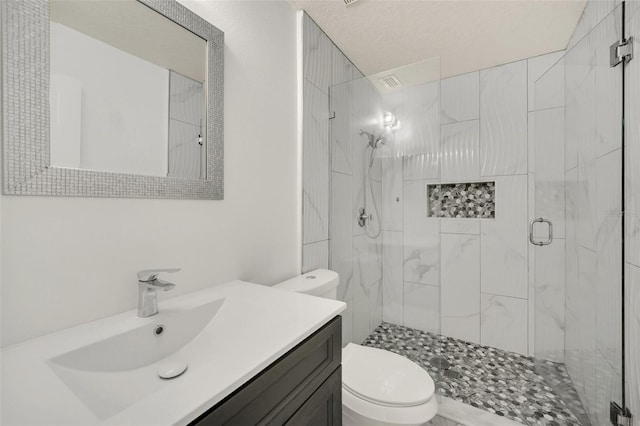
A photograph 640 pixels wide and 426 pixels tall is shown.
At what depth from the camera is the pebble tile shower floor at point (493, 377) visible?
1.58 m

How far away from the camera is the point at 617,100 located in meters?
1.18

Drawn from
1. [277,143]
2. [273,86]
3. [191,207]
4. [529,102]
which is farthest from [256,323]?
[529,102]

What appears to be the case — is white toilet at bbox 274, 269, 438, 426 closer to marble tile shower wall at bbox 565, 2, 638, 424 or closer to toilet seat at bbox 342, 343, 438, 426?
toilet seat at bbox 342, 343, 438, 426

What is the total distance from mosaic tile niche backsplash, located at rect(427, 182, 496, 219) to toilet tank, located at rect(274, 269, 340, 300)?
1208 millimetres

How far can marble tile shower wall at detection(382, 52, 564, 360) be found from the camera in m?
1.91

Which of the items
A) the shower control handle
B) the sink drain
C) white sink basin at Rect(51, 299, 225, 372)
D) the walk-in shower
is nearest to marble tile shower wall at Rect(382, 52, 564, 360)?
the walk-in shower

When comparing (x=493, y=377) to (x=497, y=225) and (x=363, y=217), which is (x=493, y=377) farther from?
(x=363, y=217)

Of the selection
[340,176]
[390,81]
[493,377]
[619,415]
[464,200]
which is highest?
[390,81]

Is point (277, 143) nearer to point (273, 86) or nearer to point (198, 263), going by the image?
point (273, 86)

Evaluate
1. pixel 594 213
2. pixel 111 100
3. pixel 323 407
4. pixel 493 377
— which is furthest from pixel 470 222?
pixel 111 100

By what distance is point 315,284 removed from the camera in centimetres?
145

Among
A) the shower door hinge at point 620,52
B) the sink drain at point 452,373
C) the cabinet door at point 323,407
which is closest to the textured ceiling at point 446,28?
the shower door hinge at point 620,52

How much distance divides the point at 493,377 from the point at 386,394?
1.22m

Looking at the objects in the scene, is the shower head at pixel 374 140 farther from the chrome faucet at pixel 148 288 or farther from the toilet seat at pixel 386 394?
the chrome faucet at pixel 148 288
